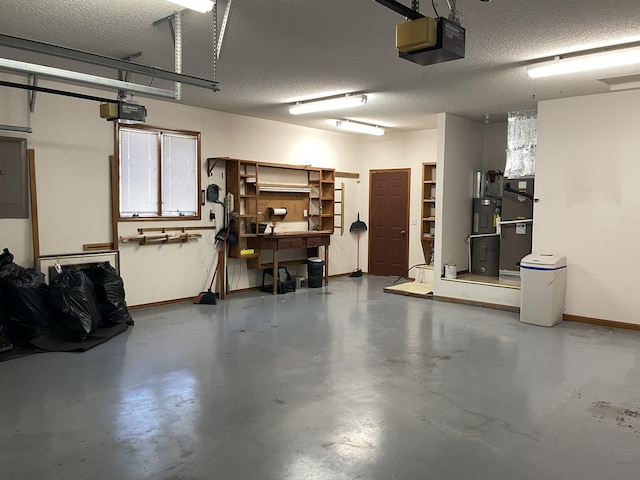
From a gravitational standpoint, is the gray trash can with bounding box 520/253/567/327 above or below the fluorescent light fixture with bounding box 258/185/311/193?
below

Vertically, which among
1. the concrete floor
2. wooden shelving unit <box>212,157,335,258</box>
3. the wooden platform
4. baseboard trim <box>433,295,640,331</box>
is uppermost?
wooden shelving unit <box>212,157,335,258</box>

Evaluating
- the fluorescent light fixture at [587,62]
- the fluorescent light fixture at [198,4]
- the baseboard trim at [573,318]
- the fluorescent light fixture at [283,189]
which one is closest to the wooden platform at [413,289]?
the baseboard trim at [573,318]

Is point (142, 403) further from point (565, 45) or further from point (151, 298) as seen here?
point (565, 45)

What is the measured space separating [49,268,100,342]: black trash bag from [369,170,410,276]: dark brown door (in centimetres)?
599

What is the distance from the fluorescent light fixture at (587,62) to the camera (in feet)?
13.7

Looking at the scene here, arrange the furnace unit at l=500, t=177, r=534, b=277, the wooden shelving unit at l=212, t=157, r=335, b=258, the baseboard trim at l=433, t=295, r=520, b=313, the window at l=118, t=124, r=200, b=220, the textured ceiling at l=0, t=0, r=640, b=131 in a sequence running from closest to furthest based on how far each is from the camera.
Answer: the textured ceiling at l=0, t=0, r=640, b=131, the window at l=118, t=124, r=200, b=220, the baseboard trim at l=433, t=295, r=520, b=313, the furnace unit at l=500, t=177, r=534, b=277, the wooden shelving unit at l=212, t=157, r=335, b=258

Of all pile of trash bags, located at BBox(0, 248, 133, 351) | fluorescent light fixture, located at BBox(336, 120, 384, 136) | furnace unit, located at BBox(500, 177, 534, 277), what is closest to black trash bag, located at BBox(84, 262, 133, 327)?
pile of trash bags, located at BBox(0, 248, 133, 351)

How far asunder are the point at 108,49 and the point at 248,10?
1.77m

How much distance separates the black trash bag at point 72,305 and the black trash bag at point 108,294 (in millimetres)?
345

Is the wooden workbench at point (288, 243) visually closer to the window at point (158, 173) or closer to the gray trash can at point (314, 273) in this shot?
the gray trash can at point (314, 273)

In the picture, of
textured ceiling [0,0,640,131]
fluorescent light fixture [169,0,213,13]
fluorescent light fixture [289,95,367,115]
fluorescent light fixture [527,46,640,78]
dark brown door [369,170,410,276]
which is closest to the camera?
fluorescent light fixture [169,0,213,13]

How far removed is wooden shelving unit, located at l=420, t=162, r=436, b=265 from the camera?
8.90 metres

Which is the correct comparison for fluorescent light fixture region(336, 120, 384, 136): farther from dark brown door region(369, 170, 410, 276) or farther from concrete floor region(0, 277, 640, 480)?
concrete floor region(0, 277, 640, 480)

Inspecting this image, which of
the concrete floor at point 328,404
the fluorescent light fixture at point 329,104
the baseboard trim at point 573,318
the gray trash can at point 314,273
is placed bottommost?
the concrete floor at point 328,404
